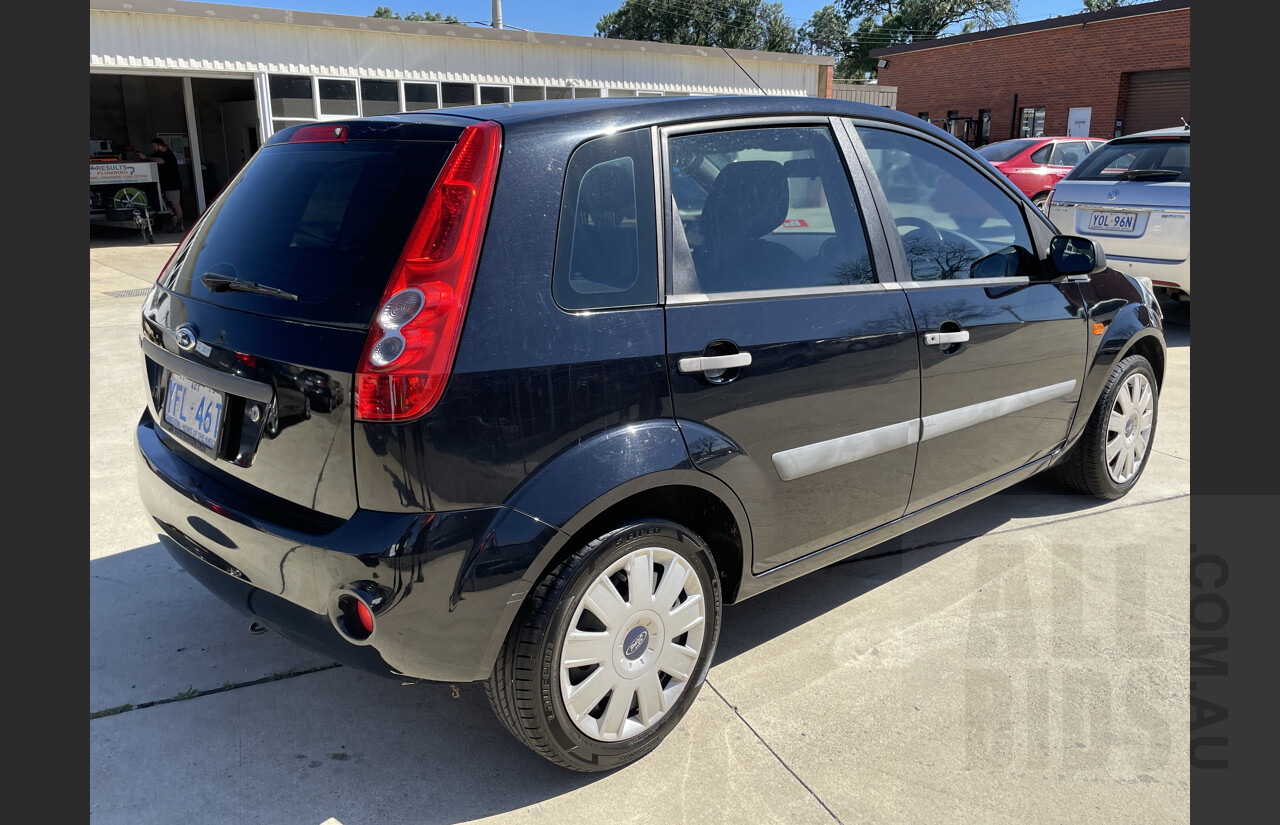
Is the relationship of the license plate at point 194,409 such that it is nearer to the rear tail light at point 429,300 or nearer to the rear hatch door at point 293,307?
the rear hatch door at point 293,307

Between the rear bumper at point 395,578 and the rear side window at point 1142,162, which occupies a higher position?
the rear side window at point 1142,162

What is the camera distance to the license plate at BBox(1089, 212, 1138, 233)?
7.68 m

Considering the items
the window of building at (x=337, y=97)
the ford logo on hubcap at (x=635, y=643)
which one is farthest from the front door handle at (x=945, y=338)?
the window of building at (x=337, y=97)

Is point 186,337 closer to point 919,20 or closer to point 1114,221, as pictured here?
point 1114,221

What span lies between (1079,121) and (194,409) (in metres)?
29.3

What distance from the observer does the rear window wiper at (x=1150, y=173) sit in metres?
7.71

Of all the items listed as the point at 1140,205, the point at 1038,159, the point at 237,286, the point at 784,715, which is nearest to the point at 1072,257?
the point at 784,715

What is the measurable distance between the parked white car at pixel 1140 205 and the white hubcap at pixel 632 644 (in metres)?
6.63

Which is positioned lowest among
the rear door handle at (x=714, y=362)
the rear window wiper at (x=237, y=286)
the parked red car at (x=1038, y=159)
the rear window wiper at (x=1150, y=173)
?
the rear door handle at (x=714, y=362)

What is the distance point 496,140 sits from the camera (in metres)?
2.19

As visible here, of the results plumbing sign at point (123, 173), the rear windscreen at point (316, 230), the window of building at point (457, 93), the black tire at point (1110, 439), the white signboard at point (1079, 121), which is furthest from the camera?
the white signboard at point (1079, 121)

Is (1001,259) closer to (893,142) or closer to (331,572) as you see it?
(893,142)
